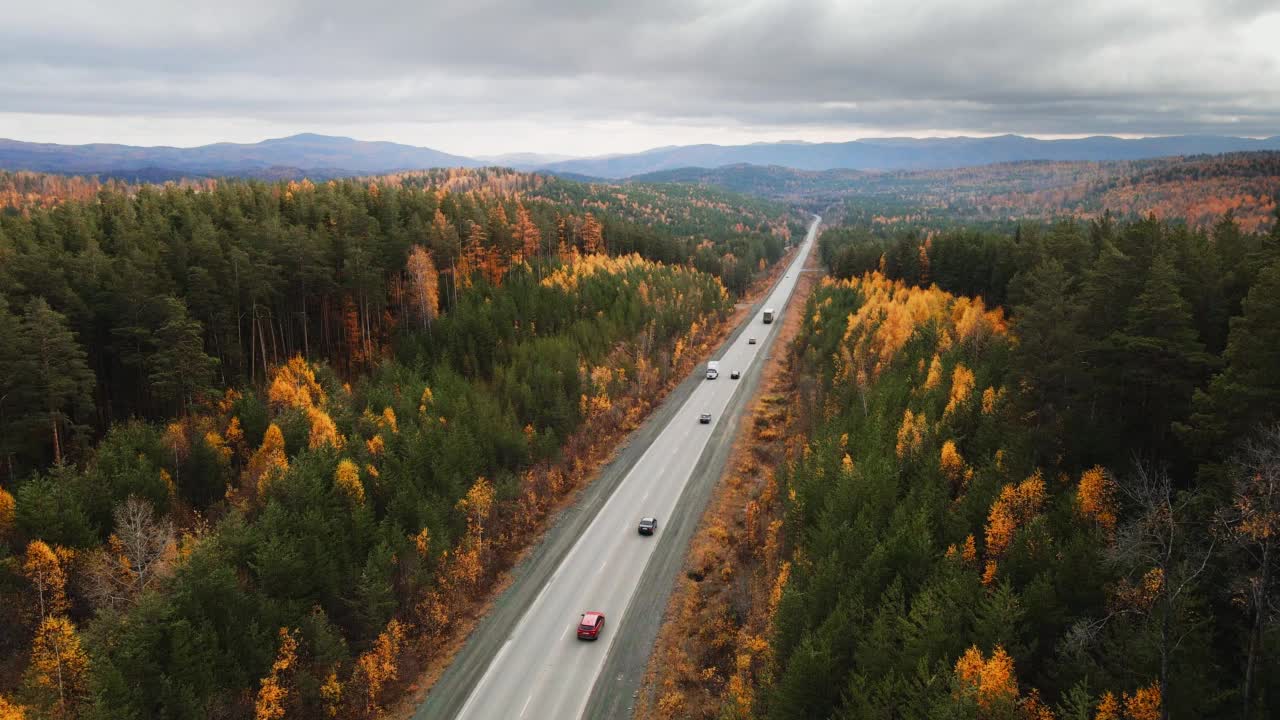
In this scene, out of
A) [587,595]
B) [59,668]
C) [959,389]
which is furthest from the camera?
[959,389]

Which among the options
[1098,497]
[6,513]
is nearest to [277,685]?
[6,513]

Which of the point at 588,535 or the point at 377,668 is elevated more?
the point at 588,535

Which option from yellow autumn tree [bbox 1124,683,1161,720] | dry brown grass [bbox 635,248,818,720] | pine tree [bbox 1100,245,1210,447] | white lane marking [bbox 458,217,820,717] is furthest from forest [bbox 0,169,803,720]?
pine tree [bbox 1100,245,1210,447]

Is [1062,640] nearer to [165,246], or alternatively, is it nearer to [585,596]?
[585,596]

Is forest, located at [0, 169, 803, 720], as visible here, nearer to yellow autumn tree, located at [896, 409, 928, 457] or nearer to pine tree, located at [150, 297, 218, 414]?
pine tree, located at [150, 297, 218, 414]

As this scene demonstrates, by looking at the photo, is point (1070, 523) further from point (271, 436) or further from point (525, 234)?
point (525, 234)

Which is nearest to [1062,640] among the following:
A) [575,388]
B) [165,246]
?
[575,388]

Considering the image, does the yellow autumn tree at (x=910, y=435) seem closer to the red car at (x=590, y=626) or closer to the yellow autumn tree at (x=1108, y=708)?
the red car at (x=590, y=626)
